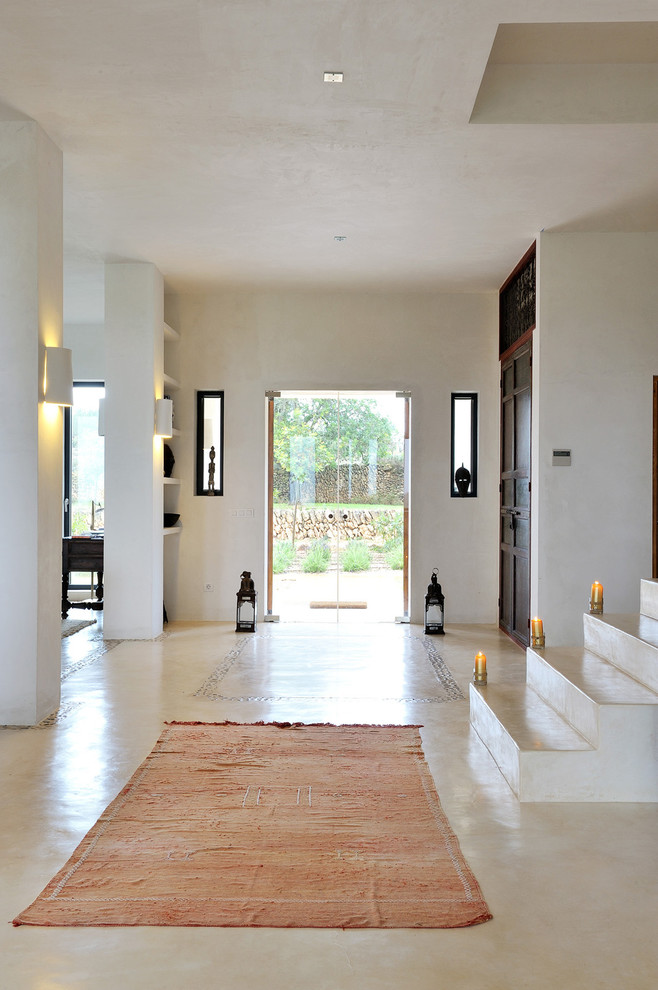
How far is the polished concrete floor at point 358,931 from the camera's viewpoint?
88.4 inches

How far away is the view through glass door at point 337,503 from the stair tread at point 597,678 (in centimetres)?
378

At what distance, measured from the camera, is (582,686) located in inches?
159

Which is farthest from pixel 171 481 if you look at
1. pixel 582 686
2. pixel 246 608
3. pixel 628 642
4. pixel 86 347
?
pixel 582 686

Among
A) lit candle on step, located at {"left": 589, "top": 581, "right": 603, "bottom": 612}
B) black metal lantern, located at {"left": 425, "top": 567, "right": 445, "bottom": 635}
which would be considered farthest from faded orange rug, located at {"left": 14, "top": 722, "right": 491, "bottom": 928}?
black metal lantern, located at {"left": 425, "top": 567, "right": 445, "bottom": 635}

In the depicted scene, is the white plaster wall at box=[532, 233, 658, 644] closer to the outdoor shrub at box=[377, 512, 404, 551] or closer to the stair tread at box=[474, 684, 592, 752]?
the stair tread at box=[474, 684, 592, 752]

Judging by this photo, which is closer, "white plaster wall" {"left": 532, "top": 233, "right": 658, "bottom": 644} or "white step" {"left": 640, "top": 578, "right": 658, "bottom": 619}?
"white step" {"left": 640, "top": 578, "right": 658, "bottom": 619}

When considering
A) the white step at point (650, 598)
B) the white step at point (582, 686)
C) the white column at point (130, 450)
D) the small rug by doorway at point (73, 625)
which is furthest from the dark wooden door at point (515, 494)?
the small rug by doorway at point (73, 625)

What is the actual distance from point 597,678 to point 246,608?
4406mm

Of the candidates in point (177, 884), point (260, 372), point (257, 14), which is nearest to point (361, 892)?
point (177, 884)

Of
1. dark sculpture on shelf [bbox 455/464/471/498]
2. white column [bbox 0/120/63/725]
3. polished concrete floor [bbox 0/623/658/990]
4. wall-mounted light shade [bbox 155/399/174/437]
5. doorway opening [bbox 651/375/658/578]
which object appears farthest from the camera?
dark sculpture on shelf [bbox 455/464/471/498]

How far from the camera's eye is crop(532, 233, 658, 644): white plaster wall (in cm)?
643

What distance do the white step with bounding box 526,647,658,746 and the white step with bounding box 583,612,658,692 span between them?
0.14 feet

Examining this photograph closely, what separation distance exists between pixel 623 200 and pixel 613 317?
945 millimetres

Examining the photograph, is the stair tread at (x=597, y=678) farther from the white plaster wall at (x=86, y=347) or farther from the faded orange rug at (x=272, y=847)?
the white plaster wall at (x=86, y=347)
